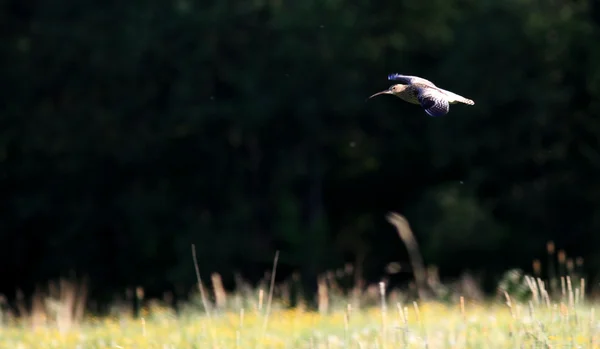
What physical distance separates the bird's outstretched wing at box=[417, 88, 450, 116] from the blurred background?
14.2m

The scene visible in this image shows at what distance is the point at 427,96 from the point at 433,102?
14 centimetres

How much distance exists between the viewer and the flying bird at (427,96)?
4668 millimetres

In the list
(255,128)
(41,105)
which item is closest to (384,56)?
(255,128)

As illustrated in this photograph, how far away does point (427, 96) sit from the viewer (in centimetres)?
489

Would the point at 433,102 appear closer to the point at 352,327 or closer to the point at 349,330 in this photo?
the point at 349,330

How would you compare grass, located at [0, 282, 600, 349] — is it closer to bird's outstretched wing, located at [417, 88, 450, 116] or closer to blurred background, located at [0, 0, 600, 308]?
bird's outstretched wing, located at [417, 88, 450, 116]

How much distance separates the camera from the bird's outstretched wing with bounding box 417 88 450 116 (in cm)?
460

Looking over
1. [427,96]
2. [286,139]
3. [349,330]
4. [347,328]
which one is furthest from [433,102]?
[286,139]

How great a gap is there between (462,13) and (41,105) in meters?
9.85

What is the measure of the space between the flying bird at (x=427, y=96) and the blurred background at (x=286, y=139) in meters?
13.9

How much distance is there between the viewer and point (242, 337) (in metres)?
6.02

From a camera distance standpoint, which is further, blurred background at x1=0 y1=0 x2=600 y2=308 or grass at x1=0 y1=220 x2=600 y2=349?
blurred background at x1=0 y1=0 x2=600 y2=308

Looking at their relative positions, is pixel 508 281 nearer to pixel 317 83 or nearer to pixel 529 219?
pixel 529 219

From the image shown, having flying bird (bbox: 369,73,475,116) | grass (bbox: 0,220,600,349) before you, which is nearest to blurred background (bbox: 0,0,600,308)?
grass (bbox: 0,220,600,349)
